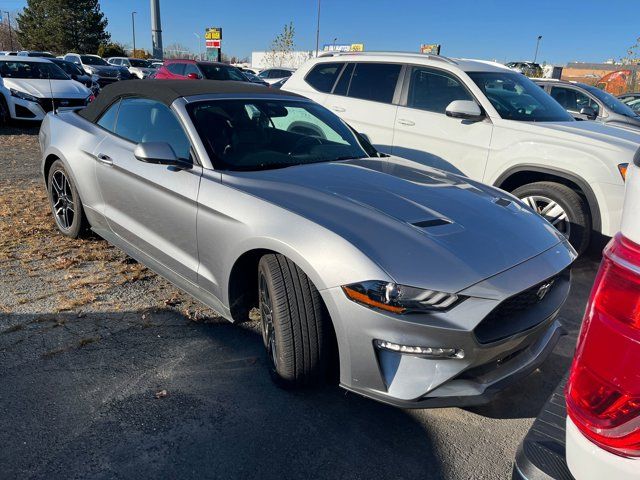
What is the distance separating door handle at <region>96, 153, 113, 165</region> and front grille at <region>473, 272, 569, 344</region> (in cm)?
293

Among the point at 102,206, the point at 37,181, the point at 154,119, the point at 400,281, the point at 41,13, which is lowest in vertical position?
the point at 37,181

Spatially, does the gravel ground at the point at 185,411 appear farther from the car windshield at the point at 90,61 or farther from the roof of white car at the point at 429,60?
the car windshield at the point at 90,61

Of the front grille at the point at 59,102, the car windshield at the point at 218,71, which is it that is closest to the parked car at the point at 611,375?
the front grille at the point at 59,102

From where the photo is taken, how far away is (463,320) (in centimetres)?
210

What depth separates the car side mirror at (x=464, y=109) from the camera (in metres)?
5.09

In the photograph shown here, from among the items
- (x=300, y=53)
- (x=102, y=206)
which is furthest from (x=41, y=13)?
(x=102, y=206)

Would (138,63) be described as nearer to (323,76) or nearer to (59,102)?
(59,102)

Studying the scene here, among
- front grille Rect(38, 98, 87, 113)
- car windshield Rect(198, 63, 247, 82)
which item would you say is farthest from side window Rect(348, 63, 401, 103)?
car windshield Rect(198, 63, 247, 82)

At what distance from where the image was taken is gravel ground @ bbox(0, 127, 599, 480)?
226 centimetres

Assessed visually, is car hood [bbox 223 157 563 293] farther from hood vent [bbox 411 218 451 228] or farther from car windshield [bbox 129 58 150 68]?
car windshield [bbox 129 58 150 68]

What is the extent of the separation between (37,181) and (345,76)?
4.52 meters

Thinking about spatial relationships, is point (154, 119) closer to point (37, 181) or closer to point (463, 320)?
point (463, 320)

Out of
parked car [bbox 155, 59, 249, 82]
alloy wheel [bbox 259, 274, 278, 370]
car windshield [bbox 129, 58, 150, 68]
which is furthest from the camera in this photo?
car windshield [bbox 129, 58, 150, 68]

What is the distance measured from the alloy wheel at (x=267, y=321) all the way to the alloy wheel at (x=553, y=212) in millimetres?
3066
